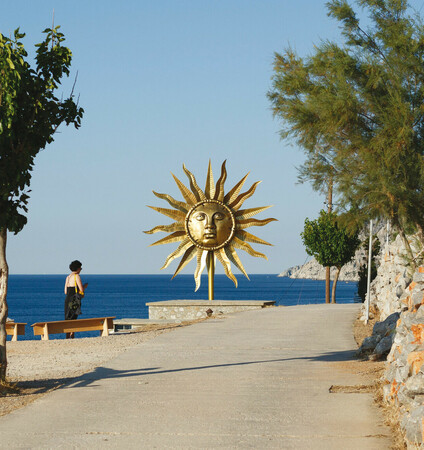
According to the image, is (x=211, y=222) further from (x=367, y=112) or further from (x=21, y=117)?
(x=21, y=117)

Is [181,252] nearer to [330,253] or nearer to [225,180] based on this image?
[225,180]

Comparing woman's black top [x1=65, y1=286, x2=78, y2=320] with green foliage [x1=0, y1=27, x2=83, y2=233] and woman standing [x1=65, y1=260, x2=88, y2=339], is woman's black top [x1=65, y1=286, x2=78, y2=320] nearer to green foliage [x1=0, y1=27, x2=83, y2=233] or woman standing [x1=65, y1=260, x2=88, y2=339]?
woman standing [x1=65, y1=260, x2=88, y2=339]

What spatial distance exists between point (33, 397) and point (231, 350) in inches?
186

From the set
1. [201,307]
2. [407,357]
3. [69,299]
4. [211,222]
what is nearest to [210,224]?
[211,222]

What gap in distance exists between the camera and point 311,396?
28.4 ft

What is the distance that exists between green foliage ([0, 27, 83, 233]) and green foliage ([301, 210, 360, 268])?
26.7 metres

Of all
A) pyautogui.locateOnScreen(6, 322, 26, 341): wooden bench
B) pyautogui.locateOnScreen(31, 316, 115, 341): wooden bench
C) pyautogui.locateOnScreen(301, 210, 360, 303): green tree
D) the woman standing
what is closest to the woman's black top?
the woman standing

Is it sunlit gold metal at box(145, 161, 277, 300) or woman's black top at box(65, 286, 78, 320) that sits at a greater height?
sunlit gold metal at box(145, 161, 277, 300)

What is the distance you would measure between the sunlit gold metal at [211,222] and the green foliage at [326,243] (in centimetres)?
1173

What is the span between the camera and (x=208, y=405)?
8.19 meters

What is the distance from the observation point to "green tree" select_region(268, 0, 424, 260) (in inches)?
500

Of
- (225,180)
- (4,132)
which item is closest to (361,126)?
(4,132)

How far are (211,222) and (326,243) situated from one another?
13126 millimetres

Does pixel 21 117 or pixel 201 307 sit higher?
pixel 21 117
